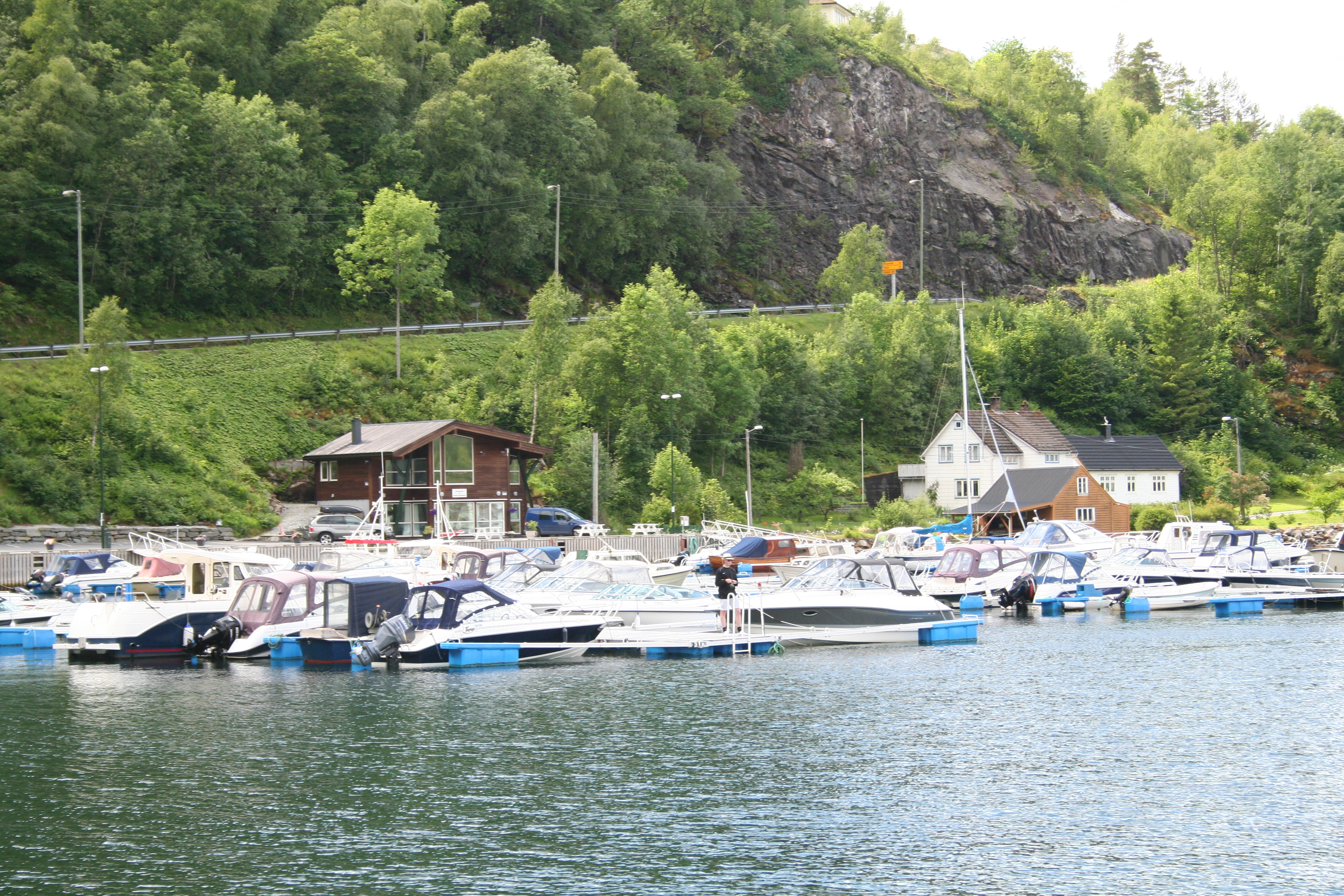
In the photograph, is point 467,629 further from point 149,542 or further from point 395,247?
point 395,247

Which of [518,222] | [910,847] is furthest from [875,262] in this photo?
[910,847]

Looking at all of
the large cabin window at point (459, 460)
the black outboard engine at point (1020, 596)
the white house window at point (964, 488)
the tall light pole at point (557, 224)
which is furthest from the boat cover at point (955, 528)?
the tall light pole at point (557, 224)

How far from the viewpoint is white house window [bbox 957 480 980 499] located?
292 feet

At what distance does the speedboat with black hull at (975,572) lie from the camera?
48.3m

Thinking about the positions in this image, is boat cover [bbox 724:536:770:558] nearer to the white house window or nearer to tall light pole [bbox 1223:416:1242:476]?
the white house window

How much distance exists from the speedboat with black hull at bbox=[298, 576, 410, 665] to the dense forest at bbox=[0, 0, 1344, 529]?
96.1 ft

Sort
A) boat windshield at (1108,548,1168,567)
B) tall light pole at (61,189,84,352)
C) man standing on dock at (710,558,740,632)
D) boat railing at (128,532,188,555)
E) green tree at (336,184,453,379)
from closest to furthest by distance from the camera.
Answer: man standing on dock at (710,558,740,632), boat windshield at (1108,548,1168,567), boat railing at (128,532,188,555), tall light pole at (61,189,84,352), green tree at (336,184,453,379)

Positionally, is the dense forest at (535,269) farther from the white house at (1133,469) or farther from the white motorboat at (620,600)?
the white motorboat at (620,600)

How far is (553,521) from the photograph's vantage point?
226 feet

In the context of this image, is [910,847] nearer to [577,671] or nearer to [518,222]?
[577,671]

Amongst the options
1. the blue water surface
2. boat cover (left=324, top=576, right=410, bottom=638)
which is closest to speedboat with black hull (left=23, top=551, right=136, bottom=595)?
the blue water surface

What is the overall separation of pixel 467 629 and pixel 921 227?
113 m

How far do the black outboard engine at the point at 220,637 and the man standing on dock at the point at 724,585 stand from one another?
14.2 m

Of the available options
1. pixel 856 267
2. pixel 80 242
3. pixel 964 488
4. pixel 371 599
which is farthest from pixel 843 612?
pixel 856 267
